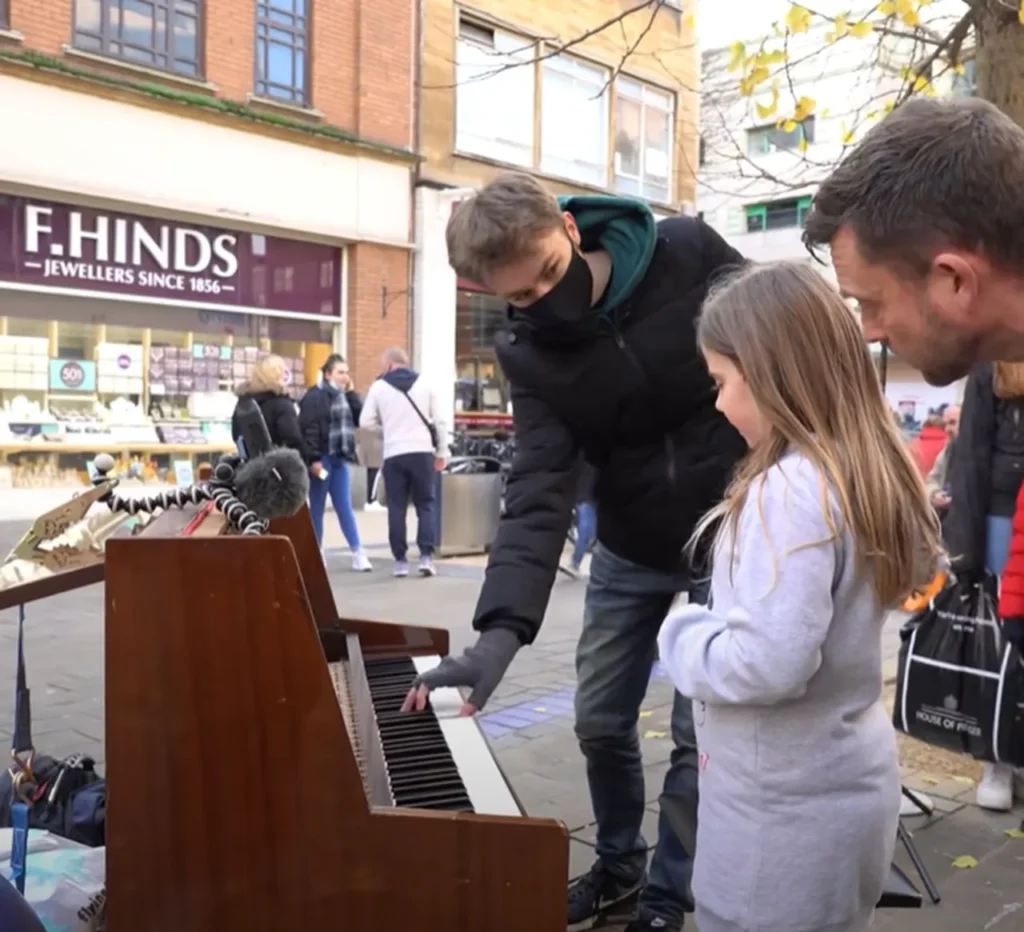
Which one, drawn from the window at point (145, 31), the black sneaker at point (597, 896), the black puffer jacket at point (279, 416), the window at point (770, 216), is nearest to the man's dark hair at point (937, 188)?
the black sneaker at point (597, 896)

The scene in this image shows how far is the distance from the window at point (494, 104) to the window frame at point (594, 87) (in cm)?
21

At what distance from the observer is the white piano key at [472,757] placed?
72.4 inches

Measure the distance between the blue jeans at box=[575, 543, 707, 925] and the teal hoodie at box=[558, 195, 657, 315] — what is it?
2.29ft

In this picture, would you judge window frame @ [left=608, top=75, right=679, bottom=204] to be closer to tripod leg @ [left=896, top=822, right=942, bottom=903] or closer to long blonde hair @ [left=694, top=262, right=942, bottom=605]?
tripod leg @ [left=896, top=822, right=942, bottom=903]

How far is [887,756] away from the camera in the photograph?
6.39 feet

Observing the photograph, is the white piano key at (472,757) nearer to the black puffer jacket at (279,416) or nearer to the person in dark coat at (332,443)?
the black puffer jacket at (279,416)

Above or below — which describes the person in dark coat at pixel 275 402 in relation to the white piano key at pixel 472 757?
above

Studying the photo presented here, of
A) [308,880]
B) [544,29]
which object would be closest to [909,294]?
[308,880]

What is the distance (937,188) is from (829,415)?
0.63m

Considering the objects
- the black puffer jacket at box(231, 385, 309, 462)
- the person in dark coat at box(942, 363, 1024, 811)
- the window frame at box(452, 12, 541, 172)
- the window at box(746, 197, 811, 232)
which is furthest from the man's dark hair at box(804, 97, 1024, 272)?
the window at box(746, 197, 811, 232)

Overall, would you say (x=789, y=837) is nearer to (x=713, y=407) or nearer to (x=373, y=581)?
(x=713, y=407)

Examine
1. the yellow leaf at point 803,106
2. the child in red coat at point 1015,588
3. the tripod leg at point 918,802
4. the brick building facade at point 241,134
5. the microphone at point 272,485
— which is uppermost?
the brick building facade at point 241,134

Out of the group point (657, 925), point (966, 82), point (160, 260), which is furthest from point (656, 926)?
point (160, 260)

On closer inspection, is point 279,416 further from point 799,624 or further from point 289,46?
point 289,46
